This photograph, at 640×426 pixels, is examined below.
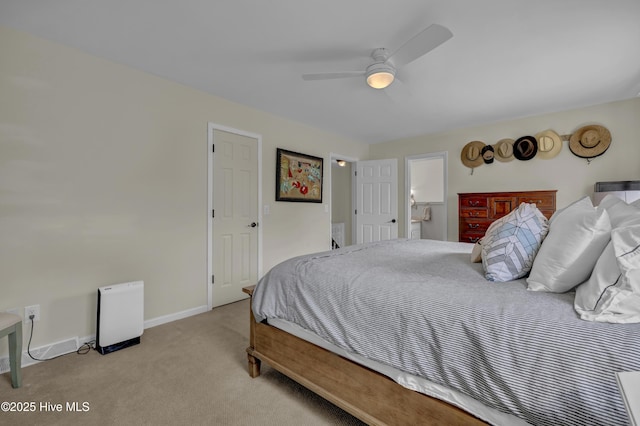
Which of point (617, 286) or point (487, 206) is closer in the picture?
point (617, 286)

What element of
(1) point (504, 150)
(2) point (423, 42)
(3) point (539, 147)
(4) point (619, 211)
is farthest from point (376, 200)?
(4) point (619, 211)

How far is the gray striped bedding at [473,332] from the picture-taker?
0.76m

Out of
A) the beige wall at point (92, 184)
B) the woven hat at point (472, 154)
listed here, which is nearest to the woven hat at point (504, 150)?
the woven hat at point (472, 154)

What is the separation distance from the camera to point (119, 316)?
7.30ft

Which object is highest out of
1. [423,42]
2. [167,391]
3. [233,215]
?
[423,42]

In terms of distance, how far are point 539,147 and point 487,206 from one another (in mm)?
1094

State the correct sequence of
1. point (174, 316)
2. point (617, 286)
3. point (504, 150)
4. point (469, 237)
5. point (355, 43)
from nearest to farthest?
1. point (617, 286)
2. point (355, 43)
3. point (174, 316)
4. point (469, 237)
5. point (504, 150)

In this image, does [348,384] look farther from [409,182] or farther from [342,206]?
[342,206]

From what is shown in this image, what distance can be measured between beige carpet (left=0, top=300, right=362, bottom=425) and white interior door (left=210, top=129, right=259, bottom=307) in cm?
102

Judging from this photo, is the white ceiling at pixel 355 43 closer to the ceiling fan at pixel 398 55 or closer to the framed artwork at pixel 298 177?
the ceiling fan at pixel 398 55

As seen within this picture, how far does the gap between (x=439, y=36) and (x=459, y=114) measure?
2364mm

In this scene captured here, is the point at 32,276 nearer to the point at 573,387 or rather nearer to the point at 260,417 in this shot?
the point at 260,417

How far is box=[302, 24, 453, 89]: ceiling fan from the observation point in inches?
68.1

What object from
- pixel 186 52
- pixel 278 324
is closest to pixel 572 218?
pixel 278 324
